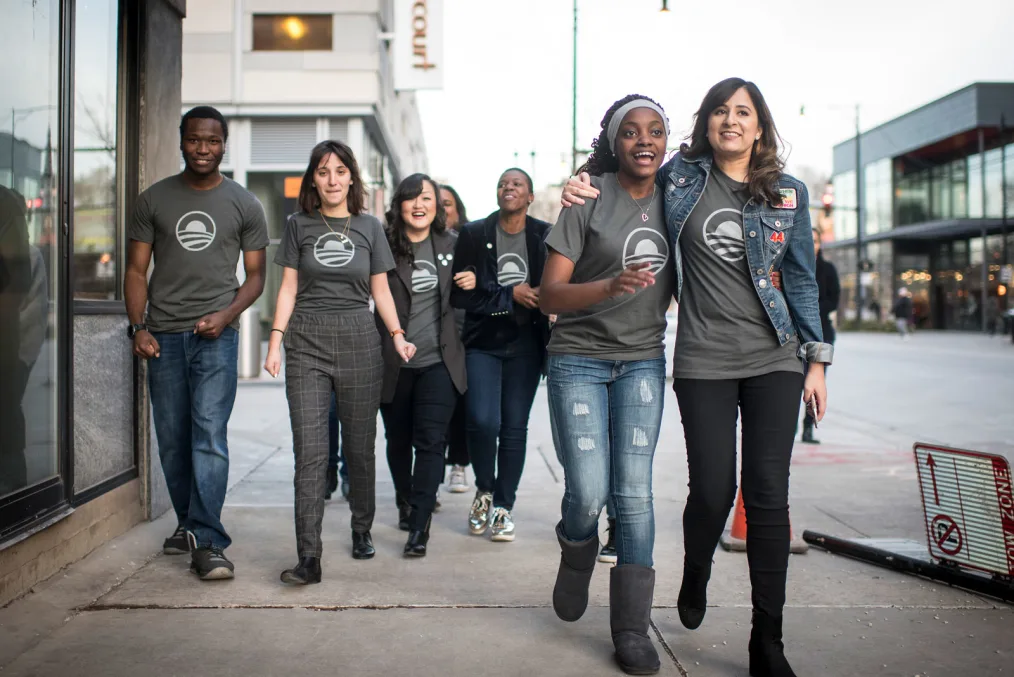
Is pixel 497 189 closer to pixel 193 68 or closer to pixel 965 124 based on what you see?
pixel 193 68

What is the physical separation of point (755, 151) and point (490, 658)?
1.98 metres

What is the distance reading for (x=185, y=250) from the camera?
173 inches

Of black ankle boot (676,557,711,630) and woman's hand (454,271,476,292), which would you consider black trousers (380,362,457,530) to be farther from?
black ankle boot (676,557,711,630)

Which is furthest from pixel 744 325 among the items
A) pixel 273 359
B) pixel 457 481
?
pixel 457 481

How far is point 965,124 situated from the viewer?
43.6 m

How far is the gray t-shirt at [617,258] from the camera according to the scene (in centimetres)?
334

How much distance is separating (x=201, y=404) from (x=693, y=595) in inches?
93.7

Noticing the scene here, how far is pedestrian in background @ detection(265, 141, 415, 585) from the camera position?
4.28 meters

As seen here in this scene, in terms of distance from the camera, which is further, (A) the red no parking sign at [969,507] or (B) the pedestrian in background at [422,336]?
(B) the pedestrian in background at [422,336]

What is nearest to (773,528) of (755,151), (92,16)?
(755,151)

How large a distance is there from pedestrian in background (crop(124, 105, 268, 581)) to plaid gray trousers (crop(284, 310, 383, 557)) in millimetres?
350

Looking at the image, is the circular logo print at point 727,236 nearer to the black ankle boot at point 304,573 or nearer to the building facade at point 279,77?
the black ankle boot at point 304,573

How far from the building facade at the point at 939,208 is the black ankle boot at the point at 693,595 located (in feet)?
135

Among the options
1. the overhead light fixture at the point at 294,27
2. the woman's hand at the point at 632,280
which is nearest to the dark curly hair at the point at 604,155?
the woman's hand at the point at 632,280
